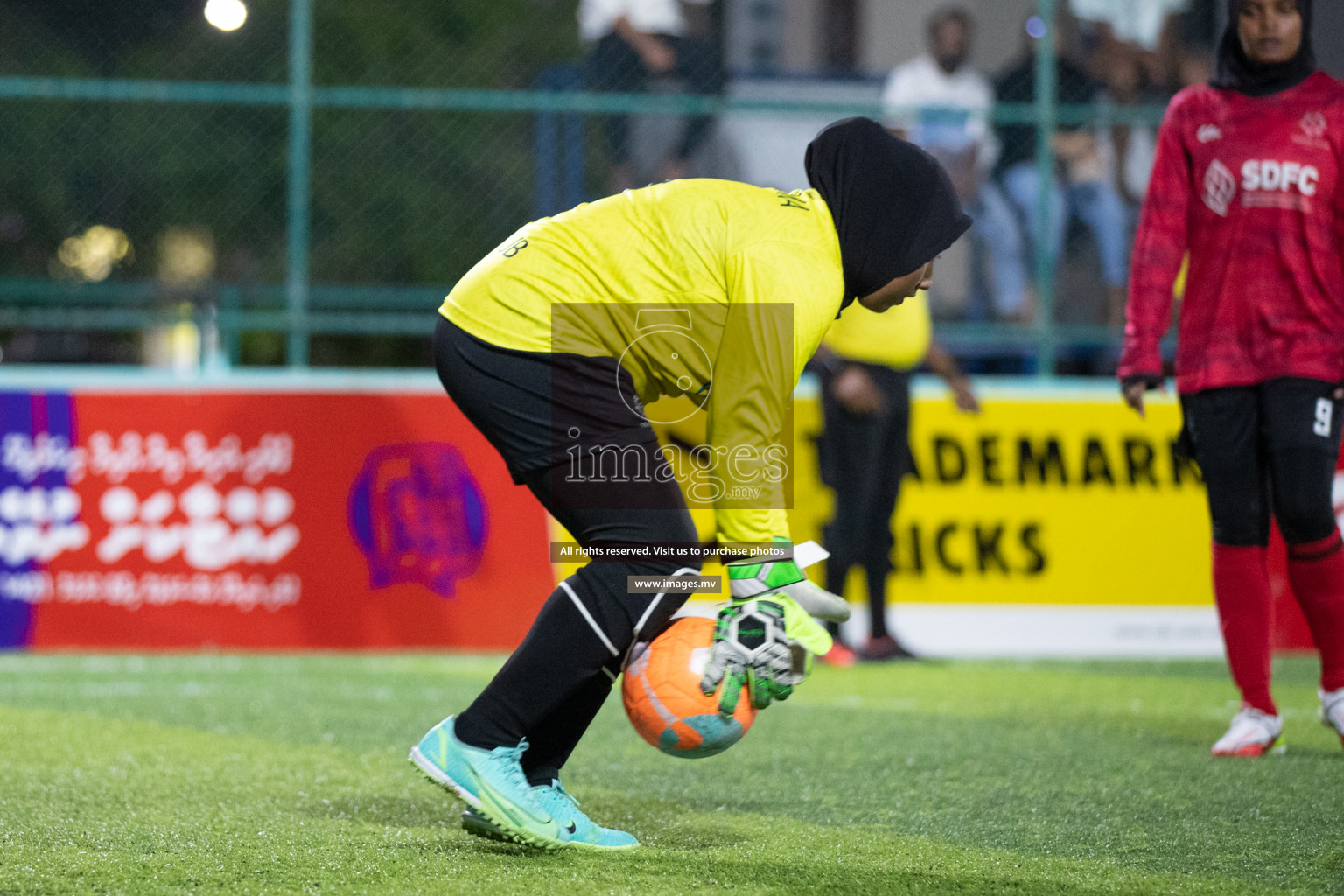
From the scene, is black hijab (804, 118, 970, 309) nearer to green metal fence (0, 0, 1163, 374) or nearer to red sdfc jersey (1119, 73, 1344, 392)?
red sdfc jersey (1119, 73, 1344, 392)

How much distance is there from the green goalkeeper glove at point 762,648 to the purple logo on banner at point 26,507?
5199 mm

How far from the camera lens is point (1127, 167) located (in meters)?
8.84

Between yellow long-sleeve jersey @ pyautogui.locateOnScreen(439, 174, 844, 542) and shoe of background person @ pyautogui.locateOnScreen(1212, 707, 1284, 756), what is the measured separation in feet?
7.38

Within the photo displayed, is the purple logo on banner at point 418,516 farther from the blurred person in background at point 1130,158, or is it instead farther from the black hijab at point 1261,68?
the blurred person in background at point 1130,158

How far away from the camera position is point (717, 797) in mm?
3904

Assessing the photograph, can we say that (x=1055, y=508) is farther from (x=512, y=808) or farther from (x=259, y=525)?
(x=512, y=808)

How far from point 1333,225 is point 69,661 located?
5.46 metres

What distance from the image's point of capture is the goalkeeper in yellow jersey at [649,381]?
2.83m

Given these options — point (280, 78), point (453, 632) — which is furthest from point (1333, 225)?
point (280, 78)

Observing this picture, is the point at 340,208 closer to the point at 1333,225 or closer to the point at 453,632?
the point at 453,632

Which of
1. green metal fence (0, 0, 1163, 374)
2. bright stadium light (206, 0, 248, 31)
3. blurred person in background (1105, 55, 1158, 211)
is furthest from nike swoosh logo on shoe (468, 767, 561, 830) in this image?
bright stadium light (206, 0, 248, 31)

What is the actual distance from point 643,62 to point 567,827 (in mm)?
6595

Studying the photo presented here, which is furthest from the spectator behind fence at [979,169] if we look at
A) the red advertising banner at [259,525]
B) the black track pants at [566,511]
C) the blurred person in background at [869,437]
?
the black track pants at [566,511]

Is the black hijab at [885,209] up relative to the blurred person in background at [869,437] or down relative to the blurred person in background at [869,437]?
up
